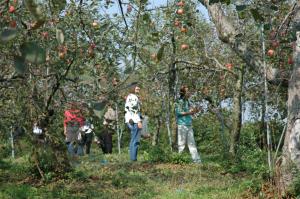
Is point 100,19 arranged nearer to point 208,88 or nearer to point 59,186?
point 59,186

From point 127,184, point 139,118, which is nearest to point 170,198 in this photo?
point 127,184

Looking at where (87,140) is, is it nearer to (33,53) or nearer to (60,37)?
(60,37)

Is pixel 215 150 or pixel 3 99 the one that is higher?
pixel 3 99

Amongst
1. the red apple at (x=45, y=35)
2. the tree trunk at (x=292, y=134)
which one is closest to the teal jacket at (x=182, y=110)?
the tree trunk at (x=292, y=134)

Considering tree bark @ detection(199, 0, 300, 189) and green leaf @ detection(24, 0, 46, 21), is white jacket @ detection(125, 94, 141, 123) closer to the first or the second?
tree bark @ detection(199, 0, 300, 189)

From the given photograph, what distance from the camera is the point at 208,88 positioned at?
9422 mm

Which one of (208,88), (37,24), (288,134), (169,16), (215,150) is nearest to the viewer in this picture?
(37,24)

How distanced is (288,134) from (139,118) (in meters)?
3.85

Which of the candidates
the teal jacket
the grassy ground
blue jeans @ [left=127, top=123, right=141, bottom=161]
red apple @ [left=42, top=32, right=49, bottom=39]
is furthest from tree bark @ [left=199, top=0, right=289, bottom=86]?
blue jeans @ [left=127, top=123, right=141, bottom=161]

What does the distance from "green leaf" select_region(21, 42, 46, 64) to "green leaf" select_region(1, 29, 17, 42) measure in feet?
0.09

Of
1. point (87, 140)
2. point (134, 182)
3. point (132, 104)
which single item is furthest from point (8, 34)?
point (87, 140)

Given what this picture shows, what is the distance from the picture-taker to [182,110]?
8.59m

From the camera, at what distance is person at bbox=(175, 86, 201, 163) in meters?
8.55

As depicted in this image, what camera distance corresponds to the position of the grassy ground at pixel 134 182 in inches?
233
